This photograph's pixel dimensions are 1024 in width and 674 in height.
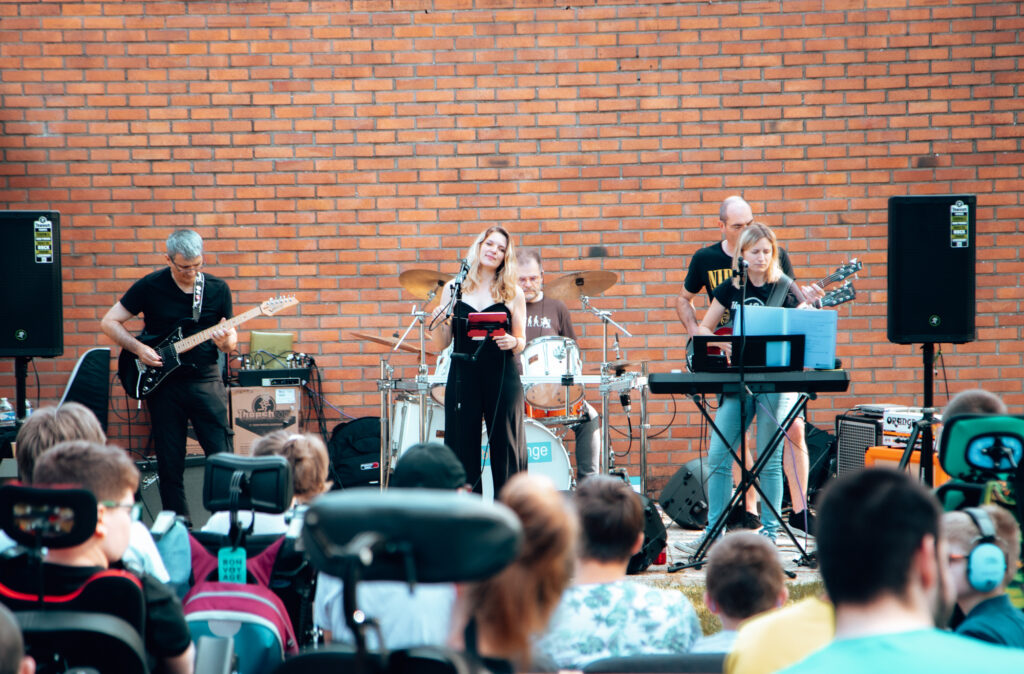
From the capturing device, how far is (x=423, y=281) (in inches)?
245

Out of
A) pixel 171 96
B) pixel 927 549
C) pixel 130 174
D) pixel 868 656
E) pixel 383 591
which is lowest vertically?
pixel 383 591

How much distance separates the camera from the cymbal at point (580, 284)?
20.2ft

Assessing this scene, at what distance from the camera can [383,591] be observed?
86.0 inches

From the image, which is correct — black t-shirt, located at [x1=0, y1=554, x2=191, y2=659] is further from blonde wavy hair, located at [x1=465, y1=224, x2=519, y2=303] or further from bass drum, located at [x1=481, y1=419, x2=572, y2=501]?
bass drum, located at [x1=481, y1=419, x2=572, y2=501]

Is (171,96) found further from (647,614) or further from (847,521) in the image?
(847,521)

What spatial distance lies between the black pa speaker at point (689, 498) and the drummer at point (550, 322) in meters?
0.69

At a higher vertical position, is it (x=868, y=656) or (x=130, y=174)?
(x=130, y=174)

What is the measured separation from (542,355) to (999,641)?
400 cm

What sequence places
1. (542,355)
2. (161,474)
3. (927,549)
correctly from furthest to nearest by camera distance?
(542,355) < (161,474) < (927,549)

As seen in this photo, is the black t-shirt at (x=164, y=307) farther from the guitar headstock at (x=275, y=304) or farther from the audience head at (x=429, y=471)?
the audience head at (x=429, y=471)

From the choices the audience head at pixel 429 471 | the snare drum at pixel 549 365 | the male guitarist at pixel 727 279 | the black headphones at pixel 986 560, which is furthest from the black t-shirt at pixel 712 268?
the black headphones at pixel 986 560

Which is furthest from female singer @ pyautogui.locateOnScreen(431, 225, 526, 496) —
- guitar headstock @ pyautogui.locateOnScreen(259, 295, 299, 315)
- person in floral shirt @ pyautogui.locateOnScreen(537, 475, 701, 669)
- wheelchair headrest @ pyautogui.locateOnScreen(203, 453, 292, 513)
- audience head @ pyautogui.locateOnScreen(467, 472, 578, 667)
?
audience head @ pyautogui.locateOnScreen(467, 472, 578, 667)

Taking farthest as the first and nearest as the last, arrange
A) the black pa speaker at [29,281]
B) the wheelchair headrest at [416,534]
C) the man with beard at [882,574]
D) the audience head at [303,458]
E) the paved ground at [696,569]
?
the black pa speaker at [29,281]
the paved ground at [696,569]
the audience head at [303,458]
the man with beard at [882,574]
the wheelchair headrest at [416,534]

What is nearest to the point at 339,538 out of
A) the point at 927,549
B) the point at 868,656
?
the point at 868,656
